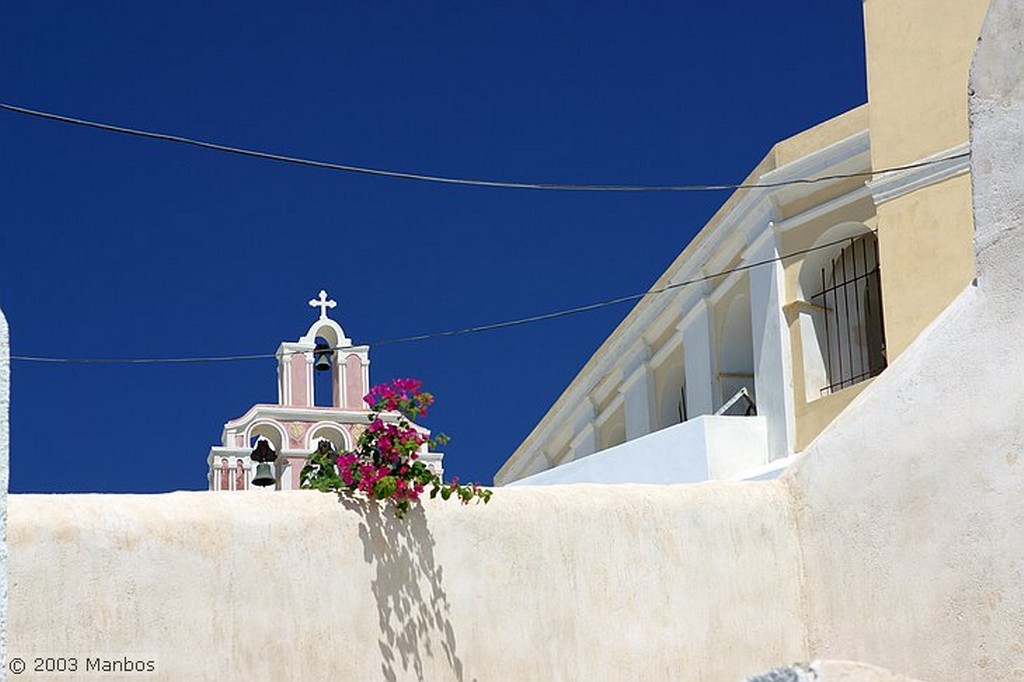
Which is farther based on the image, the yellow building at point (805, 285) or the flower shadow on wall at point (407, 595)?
the yellow building at point (805, 285)

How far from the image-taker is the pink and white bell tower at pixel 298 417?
2172 cm

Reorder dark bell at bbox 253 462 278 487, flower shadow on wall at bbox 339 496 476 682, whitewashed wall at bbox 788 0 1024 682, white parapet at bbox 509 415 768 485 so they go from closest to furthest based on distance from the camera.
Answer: whitewashed wall at bbox 788 0 1024 682 < flower shadow on wall at bbox 339 496 476 682 < dark bell at bbox 253 462 278 487 < white parapet at bbox 509 415 768 485

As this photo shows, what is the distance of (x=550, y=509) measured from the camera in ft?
27.3

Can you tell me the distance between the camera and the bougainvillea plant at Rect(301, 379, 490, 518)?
794cm

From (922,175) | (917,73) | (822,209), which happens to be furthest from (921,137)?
(822,209)

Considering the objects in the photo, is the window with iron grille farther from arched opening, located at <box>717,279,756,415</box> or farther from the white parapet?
arched opening, located at <box>717,279,756,415</box>

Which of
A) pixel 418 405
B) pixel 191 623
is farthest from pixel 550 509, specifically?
pixel 191 623

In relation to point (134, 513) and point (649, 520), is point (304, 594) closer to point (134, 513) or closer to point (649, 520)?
point (134, 513)

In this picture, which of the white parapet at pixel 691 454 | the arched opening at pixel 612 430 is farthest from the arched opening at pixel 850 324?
the arched opening at pixel 612 430

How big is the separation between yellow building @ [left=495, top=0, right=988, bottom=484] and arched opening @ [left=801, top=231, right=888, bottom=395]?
14 millimetres

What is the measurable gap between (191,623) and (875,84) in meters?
7.18

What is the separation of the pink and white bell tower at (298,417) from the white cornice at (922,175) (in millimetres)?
10364

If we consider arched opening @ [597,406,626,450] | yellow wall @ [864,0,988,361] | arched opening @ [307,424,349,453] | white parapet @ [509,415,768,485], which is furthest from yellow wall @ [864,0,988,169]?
arched opening @ [307,424,349,453]

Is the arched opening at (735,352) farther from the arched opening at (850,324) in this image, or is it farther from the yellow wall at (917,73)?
the yellow wall at (917,73)
